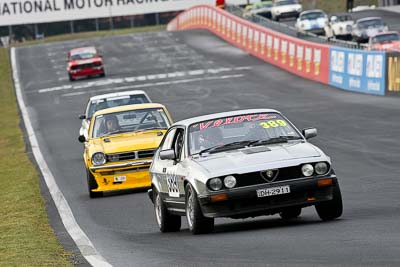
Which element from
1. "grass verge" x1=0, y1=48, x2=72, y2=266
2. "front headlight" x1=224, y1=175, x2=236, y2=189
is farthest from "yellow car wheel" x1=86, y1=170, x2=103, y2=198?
"front headlight" x1=224, y1=175, x2=236, y2=189

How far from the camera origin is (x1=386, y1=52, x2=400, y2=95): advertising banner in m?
34.4

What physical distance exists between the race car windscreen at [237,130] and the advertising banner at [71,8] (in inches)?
3661

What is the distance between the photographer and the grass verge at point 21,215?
456 inches

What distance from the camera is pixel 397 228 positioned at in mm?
11094

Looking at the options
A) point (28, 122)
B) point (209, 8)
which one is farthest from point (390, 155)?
point (209, 8)

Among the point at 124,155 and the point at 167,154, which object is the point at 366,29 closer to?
the point at 124,155

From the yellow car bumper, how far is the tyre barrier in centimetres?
1605

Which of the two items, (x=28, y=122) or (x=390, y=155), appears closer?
(x=390, y=155)

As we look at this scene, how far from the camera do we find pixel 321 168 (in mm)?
11984

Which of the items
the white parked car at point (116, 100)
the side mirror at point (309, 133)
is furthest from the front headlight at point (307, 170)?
the white parked car at point (116, 100)

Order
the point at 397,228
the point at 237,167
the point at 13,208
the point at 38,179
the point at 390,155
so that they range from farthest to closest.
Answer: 1. the point at 38,179
2. the point at 390,155
3. the point at 13,208
4. the point at 237,167
5. the point at 397,228

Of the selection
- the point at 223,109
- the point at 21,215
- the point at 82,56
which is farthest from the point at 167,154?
the point at 82,56

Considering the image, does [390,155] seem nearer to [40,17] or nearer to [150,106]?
[150,106]

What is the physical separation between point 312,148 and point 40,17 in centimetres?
9537
